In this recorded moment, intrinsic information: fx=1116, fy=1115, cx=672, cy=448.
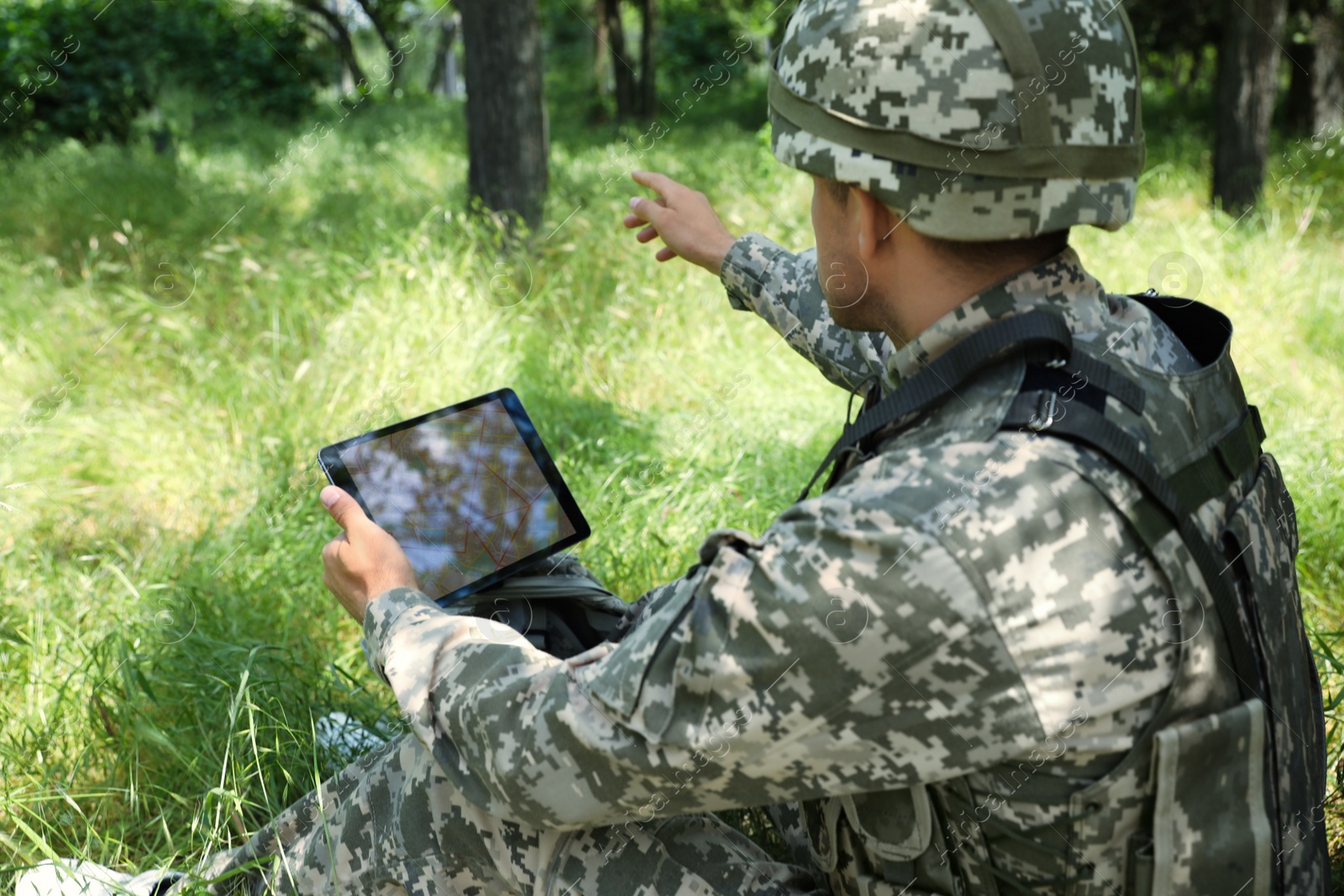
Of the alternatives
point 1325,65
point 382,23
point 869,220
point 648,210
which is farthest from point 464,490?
point 382,23

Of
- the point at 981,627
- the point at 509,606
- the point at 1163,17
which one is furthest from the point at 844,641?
the point at 1163,17

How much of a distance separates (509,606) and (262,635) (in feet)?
3.62

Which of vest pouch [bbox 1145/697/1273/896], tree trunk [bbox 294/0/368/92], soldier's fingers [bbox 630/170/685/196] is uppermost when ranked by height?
tree trunk [bbox 294/0/368/92]

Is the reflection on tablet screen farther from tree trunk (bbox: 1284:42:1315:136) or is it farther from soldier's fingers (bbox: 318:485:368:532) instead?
tree trunk (bbox: 1284:42:1315:136)

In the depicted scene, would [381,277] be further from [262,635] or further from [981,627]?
[981,627]

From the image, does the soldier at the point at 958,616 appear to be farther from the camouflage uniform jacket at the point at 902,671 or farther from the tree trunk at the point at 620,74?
the tree trunk at the point at 620,74

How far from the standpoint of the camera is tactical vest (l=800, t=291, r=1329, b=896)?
49.9 inches

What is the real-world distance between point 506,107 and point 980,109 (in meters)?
4.07

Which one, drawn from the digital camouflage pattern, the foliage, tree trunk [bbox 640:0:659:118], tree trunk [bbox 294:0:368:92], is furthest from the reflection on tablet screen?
tree trunk [bbox 294:0:368:92]

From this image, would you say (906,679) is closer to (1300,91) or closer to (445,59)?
(1300,91)

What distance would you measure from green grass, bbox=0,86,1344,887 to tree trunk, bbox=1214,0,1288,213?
430 millimetres

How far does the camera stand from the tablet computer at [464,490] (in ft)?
6.57

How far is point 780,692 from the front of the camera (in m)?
1.24

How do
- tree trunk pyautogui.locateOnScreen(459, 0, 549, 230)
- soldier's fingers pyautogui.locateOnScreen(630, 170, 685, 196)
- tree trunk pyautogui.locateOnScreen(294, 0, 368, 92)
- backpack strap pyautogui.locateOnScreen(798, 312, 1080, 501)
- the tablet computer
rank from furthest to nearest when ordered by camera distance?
tree trunk pyautogui.locateOnScreen(294, 0, 368, 92) → tree trunk pyautogui.locateOnScreen(459, 0, 549, 230) → soldier's fingers pyautogui.locateOnScreen(630, 170, 685, 196) → the tablet computer → backpack strap pyautogui.locateOnScreen(798, 312, 1080, 501)
